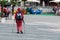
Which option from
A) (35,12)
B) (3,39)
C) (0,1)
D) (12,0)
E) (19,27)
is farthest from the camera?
(35,12)

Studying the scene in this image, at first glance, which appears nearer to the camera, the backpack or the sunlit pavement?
the sunlit pavement

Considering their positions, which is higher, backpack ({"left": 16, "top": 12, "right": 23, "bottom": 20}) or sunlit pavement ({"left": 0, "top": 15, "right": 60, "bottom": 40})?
backpack ({"left": 16, "top": 12, "right": 23, "bottom": 20})

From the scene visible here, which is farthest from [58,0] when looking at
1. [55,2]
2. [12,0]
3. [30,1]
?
[12,0]

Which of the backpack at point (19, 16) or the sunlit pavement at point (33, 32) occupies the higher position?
the backpack at point (19, 16)

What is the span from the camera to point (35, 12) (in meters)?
60.0

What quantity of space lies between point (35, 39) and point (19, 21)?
11.4 ft

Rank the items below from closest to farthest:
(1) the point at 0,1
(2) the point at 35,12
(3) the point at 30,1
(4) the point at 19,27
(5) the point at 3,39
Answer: (5) the point at 3,39
(4) the point at 19,27
(1) the point at 0,1
(2) the point at 35,12
(3) the point at 30,1

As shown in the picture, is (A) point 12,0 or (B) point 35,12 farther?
(B) point 35,12

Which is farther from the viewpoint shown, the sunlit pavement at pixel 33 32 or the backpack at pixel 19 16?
the backpack at pixel 19 16

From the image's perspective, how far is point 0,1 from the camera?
3956 cm

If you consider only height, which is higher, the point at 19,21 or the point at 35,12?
the point at 19,21

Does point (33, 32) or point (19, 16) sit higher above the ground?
point (19, 16)

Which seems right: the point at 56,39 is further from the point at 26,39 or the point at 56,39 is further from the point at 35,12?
the point at 35,12

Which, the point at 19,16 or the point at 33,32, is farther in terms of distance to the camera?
the point at 33,32
